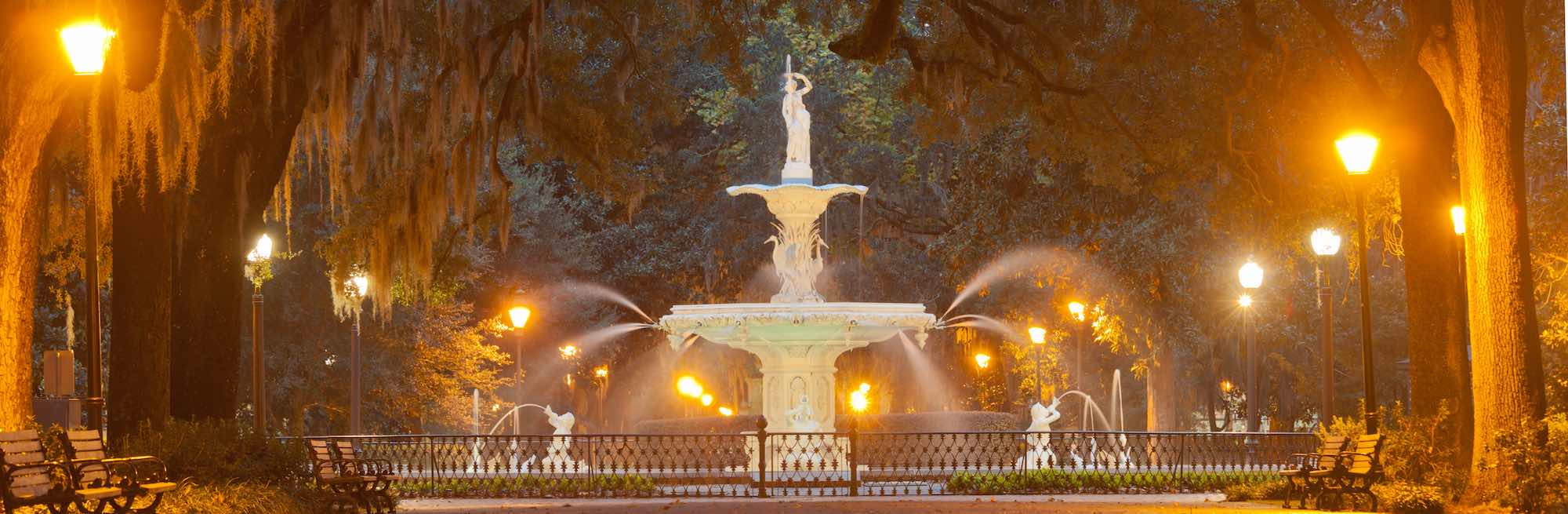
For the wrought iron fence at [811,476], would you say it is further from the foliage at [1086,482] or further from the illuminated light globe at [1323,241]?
the illuminated light globe at [1323,241]

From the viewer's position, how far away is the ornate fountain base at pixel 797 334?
25766 millimetres

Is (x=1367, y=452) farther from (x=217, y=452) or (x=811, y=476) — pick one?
(x=217, y=452)

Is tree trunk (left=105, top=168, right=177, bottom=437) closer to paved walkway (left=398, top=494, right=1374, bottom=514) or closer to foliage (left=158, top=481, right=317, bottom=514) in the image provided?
foliage (left=158, top=481, right=317, bottom=514)

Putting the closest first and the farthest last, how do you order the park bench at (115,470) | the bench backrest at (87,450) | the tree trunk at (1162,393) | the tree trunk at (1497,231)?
1. the park bench at (115,470)
2. the bench backrest at (87,450)
3. the tree trunk at (1497,231)
4. the tree trunk at (1162,393)

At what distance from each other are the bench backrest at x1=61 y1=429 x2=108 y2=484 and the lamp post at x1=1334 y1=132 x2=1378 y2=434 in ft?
37.1

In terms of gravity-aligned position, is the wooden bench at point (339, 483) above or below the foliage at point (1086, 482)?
above

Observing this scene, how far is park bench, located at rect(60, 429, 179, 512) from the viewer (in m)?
13.1

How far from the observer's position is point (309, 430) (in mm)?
39594

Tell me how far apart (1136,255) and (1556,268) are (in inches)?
393

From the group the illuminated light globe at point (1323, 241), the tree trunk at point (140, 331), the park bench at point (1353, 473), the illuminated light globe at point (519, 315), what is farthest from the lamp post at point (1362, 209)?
the illuminated light globe at point (519, 315)

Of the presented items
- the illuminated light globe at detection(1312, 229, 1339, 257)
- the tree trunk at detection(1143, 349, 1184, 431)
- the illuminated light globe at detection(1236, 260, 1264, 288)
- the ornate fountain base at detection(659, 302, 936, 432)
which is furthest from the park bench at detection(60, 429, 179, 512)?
the tree trunk at detection(1143, 349, 1184, 431)

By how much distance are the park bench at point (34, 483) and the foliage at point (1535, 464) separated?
1051 centimetres

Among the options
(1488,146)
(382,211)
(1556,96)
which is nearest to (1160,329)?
(1556,96)

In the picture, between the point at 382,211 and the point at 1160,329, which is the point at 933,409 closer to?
the point at 1160,329
